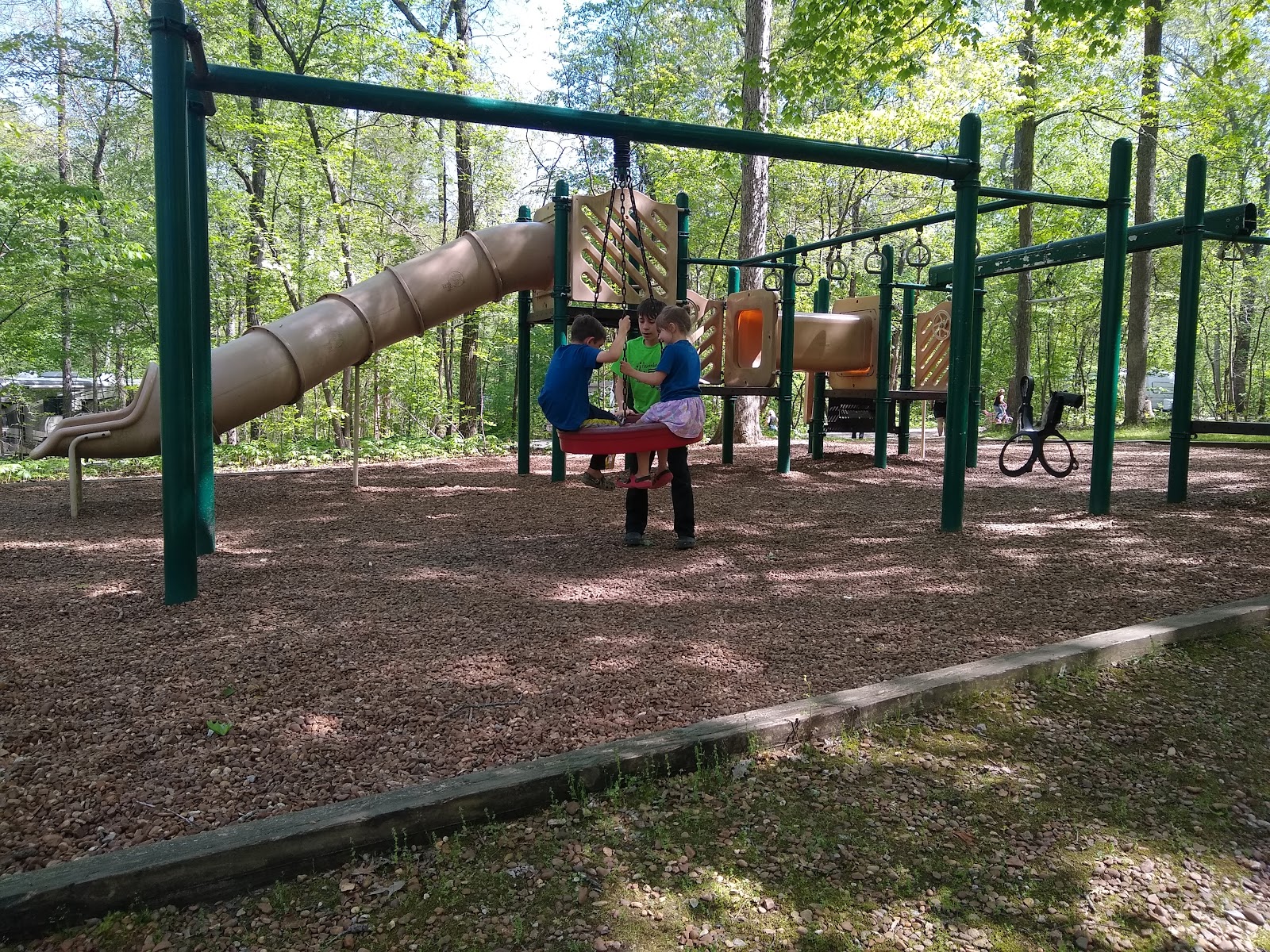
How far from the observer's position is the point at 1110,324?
20.9 feet

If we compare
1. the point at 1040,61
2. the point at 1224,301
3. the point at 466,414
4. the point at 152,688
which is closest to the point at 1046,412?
the point at 152,688

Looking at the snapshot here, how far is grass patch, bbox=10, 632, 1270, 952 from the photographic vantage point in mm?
1702

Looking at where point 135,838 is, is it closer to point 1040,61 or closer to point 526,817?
point 526,817

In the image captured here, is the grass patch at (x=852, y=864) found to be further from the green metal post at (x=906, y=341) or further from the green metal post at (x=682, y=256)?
the green metal post at (x=906, y=341)

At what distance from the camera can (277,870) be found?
6.08 feet

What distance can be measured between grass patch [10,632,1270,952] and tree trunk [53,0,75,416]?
45.3 ft

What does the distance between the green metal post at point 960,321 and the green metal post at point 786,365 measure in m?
3.54

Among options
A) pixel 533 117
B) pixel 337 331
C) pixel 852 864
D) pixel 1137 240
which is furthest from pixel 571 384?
pixel 1137 240

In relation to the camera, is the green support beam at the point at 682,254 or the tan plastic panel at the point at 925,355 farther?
the tan plastic panel at the point at 925,355

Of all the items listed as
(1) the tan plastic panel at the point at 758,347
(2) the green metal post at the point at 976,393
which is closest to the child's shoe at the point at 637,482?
(1) the tan plastic panel at the point at 758,347

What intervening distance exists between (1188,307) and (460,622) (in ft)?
19.8

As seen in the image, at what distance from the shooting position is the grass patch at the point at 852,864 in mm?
1702

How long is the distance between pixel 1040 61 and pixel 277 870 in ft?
68.6

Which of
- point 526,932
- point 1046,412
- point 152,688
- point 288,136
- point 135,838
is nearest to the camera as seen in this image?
point 526,932
